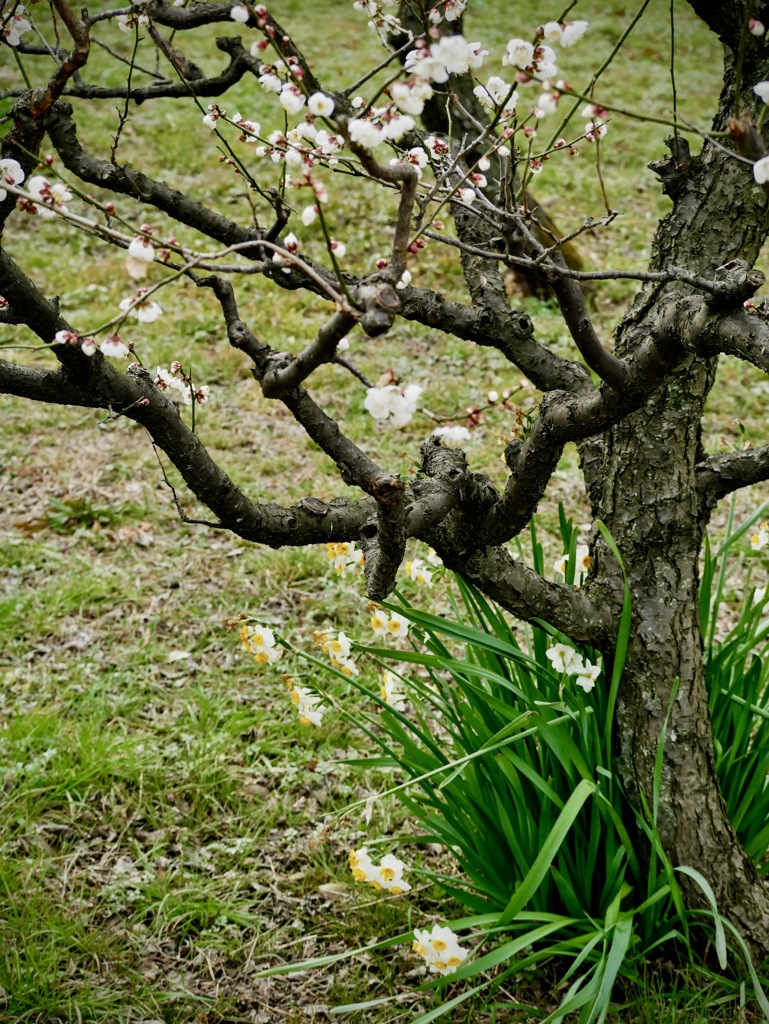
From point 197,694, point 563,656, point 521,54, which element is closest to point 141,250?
point 521,54

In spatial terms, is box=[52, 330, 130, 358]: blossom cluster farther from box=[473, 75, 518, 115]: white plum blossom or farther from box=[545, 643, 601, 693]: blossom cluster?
box=[545, 643, 601, 693]: blossom cluster

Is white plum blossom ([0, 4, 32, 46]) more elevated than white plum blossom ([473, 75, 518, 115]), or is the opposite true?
white plum blossom ([473, 75, 518, 115])

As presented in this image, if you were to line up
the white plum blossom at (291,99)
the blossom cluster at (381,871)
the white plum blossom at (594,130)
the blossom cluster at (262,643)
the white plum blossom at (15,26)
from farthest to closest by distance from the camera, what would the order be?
the blossom cluster at (262,643) → the blossom cluster at (381,871) → the white plum blossom at (594,130) → the white plum blossom at (15,26) → the white plum blossom at (291,99)

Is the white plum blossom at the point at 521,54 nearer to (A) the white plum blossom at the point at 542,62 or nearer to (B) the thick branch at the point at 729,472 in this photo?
(A) the white plum blossom at the point at 542,62

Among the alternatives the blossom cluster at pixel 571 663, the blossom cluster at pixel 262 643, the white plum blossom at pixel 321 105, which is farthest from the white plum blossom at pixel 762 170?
the blossom cluster at pixel 262 643

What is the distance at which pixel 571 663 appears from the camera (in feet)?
6.64

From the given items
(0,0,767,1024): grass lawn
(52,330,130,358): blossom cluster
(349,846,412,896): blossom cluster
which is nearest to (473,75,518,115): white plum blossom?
(0,0,767,1024): grass lawn

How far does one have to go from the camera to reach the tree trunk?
1905mm

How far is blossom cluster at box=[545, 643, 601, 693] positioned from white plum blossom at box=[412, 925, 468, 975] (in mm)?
631

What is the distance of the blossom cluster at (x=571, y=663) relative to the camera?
2.02 metres

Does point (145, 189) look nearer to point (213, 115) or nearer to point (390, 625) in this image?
point (213, 115)

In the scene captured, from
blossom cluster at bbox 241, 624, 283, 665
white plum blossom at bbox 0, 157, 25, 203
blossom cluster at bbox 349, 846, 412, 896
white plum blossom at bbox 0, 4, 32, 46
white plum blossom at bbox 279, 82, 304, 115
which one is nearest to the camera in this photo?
white plum blossom at bbox 279, 82, 304, 115

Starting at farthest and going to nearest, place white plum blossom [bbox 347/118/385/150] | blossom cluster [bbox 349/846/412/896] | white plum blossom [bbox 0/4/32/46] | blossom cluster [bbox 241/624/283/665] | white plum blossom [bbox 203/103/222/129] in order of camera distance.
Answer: blossom cluster [bbox 241/624/283/665], blossom cluster [bbox 349/846/412/896], white plum blossom [bbox 203/103/222/129], white plum blossom [bbox 0/4/32/46], white plum blossom [bbox 347/118/385/150]

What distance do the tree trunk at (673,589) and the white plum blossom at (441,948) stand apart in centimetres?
58
